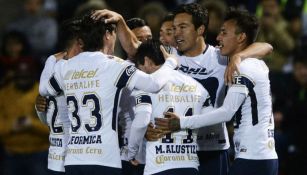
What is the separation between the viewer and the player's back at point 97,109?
884cm

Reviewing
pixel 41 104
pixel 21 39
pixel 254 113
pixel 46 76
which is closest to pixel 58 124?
pixel 41 104

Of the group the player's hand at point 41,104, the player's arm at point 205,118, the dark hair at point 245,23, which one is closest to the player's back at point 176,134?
the player's arm at point 205,118

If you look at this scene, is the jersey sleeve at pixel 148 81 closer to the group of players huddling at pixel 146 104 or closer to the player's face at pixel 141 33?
the group of players huddling at pixel 146 104

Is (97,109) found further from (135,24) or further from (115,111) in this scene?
(135,24)

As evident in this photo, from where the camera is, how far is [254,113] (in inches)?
361

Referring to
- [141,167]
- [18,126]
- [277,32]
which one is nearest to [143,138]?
[141,167]

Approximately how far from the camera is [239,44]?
379 inches

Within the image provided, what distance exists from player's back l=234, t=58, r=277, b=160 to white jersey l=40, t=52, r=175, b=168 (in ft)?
2.70

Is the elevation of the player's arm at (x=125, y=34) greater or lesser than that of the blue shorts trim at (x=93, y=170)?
greater

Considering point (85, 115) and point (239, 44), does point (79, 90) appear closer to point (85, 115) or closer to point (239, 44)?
point (85, 115)

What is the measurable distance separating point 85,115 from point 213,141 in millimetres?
1657

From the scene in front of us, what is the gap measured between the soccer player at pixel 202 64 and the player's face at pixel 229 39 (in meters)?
0.39

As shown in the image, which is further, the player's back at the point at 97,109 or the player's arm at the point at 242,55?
the player's arm at the point at 242,55

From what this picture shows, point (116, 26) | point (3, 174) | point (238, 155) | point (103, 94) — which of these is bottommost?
point (3, 174)
